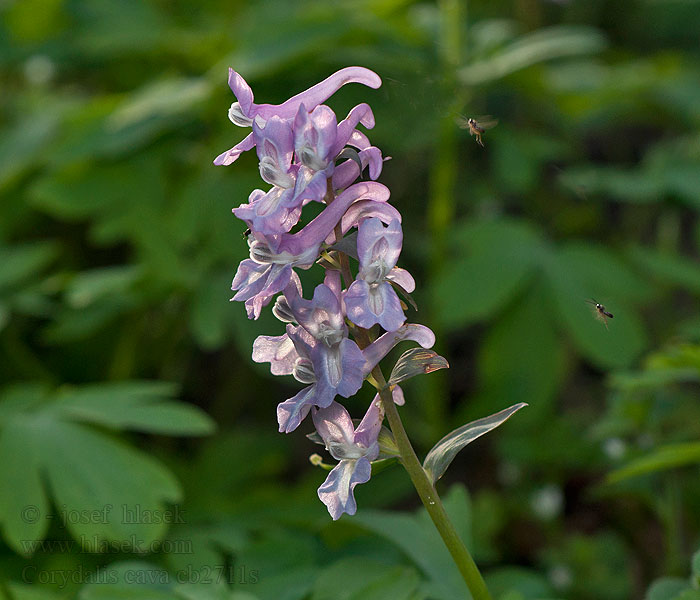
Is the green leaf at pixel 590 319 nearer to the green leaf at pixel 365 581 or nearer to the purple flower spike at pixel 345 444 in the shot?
the green leaf at pixel 365 581

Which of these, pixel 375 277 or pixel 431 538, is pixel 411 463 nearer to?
pixel 375 277

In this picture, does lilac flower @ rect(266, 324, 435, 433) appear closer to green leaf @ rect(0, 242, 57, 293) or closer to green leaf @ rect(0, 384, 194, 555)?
green leaf @ rect(0, 384, 194, 555)

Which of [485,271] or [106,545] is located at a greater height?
[485,271]

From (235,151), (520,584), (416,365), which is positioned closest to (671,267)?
(520,584)

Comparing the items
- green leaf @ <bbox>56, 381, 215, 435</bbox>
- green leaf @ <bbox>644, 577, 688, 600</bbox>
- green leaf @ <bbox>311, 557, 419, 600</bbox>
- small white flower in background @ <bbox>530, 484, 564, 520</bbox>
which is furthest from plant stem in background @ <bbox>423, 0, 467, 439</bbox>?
green leaf @ <bbox>644, 577, 688, 600</bbox>

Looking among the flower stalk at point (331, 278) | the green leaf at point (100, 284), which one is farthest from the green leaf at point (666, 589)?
the green leaf at point (100, 284)

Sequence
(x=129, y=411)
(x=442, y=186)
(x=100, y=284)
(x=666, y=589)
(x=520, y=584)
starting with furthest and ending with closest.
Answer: (x=442, y=186)
(x=100, y=284)
(x=129, y=411)
(x=520, y=584)
(x=666, y=589)

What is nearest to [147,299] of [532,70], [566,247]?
[566,247]
